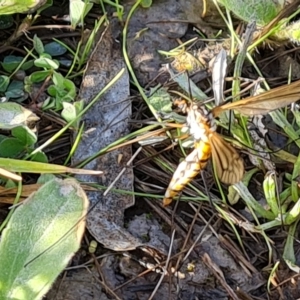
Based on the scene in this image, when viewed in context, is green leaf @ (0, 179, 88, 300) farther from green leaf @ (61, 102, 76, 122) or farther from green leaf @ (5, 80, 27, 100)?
green leaf @ (5, 80, 27, 100)

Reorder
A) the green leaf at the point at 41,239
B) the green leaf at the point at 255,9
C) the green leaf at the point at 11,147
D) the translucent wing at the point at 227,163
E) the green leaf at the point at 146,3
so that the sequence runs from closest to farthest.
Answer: the green leaf at the point at 41,239
the translucent wing at the point at 227,163
the green leaf at the point at 11,147
the green leaf at the point at 255,9
the green leaf at the point at 146,3

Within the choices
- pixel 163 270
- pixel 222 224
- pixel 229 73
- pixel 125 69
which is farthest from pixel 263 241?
pixel 125 69

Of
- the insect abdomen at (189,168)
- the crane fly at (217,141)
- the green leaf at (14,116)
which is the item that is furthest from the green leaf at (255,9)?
the green leaf at (14,116)

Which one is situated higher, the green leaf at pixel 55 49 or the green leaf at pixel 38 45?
the green leaf at pixel 38 45

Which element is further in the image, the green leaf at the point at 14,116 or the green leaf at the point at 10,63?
the green leaf at the point at 10,63

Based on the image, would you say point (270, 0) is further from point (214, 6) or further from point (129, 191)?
point (129, 191)

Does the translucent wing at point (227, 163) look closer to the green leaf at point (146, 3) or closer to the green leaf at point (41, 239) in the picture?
the green leaf at point (41, 239)

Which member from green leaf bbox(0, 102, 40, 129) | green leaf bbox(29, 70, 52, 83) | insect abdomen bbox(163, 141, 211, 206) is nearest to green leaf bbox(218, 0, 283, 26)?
insect abdomen bbox(163, 141, 211, 206)
